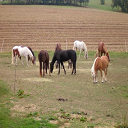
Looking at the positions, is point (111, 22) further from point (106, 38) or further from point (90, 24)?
point (106, 38)

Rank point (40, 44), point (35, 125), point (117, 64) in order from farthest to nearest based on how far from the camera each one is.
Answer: point (40, 44) < point (117, 64) < point (35, 125)

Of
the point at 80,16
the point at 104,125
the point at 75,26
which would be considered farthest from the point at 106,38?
the point at 104,125

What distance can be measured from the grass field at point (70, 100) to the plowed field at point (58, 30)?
15.9 m

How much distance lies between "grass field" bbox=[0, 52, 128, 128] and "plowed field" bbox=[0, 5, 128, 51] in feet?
52.3

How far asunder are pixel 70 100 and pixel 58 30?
96.0 ft

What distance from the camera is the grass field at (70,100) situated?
871 centimetres

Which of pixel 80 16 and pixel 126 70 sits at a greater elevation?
pixel 80 16

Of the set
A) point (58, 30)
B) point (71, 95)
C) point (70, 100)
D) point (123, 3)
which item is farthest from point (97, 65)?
point (123, 3)

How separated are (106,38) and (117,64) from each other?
52.2ft

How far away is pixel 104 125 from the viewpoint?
826cm

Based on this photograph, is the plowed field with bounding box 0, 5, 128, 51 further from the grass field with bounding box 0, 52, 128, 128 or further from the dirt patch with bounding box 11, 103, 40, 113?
the dirt patch with bounding box 11, 103, 40, 113

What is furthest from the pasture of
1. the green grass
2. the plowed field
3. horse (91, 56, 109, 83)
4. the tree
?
the tree

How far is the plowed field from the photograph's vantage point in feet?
111

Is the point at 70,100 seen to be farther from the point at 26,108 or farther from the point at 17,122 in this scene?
the point at 17,122
